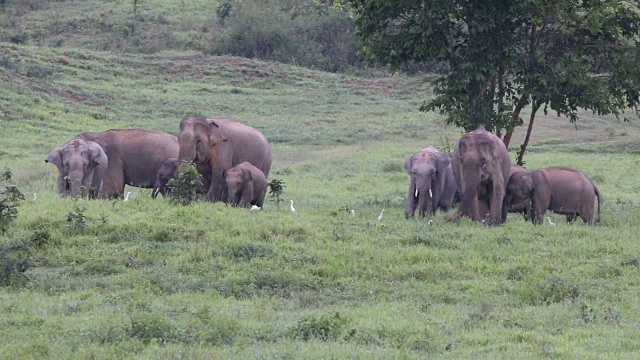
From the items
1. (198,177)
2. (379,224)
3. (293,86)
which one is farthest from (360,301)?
(293,86)

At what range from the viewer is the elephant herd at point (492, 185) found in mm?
16703

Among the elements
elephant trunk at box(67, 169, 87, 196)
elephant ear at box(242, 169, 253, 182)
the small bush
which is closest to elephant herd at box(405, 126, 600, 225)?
elephant ear at box(242, 169, 253, 182)

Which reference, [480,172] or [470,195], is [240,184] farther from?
[480,172]

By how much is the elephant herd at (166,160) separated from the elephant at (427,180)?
247 cm

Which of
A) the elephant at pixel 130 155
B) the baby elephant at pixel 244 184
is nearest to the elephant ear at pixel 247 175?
the baby elephant at pixel 244 184

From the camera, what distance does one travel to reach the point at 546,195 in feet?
57.0

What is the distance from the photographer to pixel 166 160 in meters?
19.2

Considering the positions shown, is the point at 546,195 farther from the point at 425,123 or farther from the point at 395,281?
the point at 425,123

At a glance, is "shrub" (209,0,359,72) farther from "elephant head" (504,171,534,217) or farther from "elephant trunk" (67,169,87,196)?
"elephant trunk" (67,169,87,196)

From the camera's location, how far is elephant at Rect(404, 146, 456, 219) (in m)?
17.4

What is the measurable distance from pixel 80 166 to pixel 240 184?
2.54 meters

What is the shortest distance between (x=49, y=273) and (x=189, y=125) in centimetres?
629

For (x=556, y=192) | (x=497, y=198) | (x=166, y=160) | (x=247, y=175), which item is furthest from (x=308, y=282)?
(x=166, y=160)

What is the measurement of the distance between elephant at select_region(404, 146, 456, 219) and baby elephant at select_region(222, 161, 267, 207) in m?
2.46
